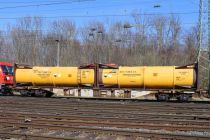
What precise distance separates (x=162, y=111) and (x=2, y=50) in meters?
60.7

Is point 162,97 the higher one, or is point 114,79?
point 114,79

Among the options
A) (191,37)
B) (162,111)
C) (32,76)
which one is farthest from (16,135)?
(191,37)

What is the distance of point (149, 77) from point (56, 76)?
7.55 metres

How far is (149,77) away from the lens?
1052 inches

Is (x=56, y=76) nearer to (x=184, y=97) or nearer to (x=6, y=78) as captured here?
(x=6, y=78)

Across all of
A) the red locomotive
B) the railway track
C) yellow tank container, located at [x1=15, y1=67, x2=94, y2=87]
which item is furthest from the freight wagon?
the railway track

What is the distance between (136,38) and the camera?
6725cm

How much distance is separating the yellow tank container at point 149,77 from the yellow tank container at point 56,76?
1524 mm

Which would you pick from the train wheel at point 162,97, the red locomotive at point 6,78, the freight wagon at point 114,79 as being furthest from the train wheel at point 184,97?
the red locomotive at point 6,78

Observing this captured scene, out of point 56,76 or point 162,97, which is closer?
point 162,97

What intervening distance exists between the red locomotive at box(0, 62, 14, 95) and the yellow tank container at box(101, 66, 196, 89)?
8.37 meters

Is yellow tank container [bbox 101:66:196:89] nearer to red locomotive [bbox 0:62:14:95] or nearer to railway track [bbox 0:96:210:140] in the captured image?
red locomotive [bbox 0:62:14:95]

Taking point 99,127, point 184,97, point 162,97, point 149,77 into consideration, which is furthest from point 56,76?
point 99,127

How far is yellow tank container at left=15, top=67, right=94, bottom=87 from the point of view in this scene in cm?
2900
